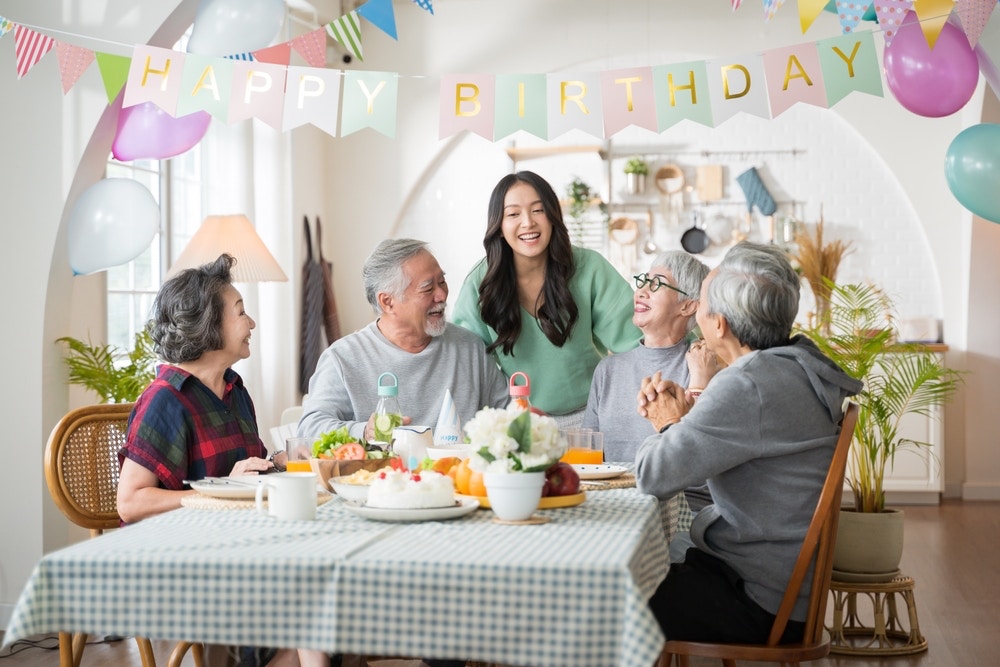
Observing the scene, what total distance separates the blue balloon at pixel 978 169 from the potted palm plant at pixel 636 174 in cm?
291

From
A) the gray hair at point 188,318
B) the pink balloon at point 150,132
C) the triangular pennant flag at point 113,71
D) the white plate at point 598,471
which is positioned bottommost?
the white plate at point 598,471

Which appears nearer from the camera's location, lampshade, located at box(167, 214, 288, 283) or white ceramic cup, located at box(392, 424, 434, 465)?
white ceramic cup, located at box(392, 424, 434, 465)

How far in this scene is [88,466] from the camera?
110 inches

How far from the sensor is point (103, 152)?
4.20 m

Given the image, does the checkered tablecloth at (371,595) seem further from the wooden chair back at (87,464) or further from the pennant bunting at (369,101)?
the pennant bunting at (369,101)

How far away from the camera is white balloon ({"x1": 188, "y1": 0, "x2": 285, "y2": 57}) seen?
13.6 feet

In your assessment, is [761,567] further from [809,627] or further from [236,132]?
[236,132]

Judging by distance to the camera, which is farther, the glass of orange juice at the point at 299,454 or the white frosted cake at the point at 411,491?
the glass of orange juice at the point at 299,454

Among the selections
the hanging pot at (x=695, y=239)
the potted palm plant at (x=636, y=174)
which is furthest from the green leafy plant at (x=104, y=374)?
the hanging pot at (x=695, y=239)

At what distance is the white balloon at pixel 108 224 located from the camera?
157 inches

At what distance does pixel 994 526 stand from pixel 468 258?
3.57 meters

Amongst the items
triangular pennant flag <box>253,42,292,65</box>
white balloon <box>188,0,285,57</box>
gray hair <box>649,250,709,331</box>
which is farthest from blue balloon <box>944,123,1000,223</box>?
white balloon <box>188,0,285,57</box>

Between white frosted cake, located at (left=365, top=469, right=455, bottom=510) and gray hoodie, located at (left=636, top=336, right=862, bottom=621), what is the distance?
43 cm

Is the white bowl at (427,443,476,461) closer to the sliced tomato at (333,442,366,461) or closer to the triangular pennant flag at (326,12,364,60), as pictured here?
the sliced tomato at (333,442,366,461)
